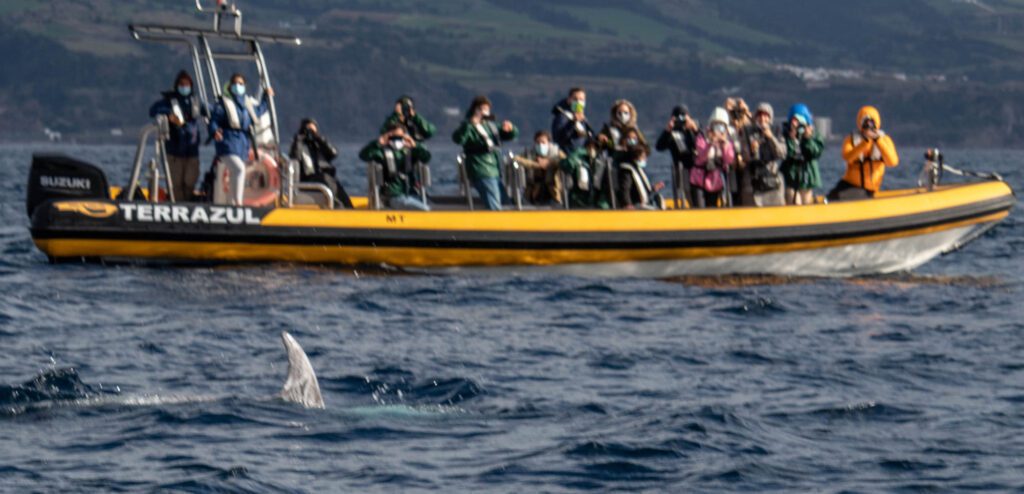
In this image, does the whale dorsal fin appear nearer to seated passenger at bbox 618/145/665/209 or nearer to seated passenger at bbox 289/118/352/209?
seated passenger at bbox 618/145/665/209

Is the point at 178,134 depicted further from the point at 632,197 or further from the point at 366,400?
the point at 366,400

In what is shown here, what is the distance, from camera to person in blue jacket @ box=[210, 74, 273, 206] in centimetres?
1950

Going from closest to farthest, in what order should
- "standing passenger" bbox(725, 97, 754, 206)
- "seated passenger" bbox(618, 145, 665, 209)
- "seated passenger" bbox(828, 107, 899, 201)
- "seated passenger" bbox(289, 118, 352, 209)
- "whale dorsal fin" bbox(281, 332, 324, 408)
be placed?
"whale dorsal fin" bbox(281, 332, 324, 408) → "seated passenger" bbox(618, 145, 665, 209) → "standing passenger" bbox(725, 97, 754, 206) → "seated passenger" bbox(828, 107, 899, 201) → "seated passenger" bbox(289, 118, 352, 209)

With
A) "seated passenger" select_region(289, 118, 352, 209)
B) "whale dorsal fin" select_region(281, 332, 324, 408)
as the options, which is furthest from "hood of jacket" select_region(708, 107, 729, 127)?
"whale dorsal fin" select_region(281, 332, 324, 408)

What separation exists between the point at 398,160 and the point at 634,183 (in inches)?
102

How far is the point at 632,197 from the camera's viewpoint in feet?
67.4

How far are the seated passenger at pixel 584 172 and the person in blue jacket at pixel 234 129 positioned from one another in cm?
333

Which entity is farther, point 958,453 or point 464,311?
point 464,311

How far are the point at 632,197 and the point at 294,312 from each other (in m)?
4.95

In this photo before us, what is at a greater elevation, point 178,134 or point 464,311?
point 178,134

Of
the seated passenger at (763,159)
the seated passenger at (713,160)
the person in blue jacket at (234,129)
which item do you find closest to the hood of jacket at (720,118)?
the seated passenger at (713,160)

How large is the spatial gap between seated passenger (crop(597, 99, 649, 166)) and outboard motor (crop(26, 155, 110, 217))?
5.37 m

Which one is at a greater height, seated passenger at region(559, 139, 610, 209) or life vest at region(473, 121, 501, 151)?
life vest at region(473, 121, 501, 151)

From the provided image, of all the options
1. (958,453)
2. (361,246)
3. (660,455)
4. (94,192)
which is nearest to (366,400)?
(660,455)
